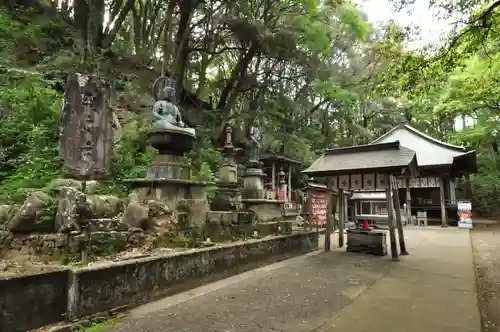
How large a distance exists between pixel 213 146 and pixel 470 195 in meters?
24.1

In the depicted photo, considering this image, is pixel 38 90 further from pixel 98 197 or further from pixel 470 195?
pixel 470 195

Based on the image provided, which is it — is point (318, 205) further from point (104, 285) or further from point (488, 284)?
point (104, 285)

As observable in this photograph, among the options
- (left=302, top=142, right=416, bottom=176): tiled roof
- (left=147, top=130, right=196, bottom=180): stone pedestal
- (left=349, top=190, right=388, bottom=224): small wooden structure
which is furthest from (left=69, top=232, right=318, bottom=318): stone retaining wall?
(left=349, top=190, right=388, bottom=224): small wooden structure

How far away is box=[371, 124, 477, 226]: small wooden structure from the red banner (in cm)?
964

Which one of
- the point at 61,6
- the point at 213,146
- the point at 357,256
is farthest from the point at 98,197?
the point at 61,6

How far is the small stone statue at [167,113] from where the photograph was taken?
6.50 m

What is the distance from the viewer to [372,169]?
809cm

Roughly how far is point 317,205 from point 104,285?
10.5 m

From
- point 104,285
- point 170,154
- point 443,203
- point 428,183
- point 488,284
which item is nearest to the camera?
point 104,285

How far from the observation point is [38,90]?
8742 millimetres

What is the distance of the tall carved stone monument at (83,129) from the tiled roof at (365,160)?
556cm

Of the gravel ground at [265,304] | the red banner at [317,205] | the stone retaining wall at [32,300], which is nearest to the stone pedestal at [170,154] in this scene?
the gravel ground at [265,304]

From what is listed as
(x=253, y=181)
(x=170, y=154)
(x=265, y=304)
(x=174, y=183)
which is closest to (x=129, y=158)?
(x=170, y=154)

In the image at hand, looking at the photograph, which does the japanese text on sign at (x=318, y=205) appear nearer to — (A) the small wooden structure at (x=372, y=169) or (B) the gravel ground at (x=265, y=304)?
(A) the small wooden structure at (x=372, y=169)
